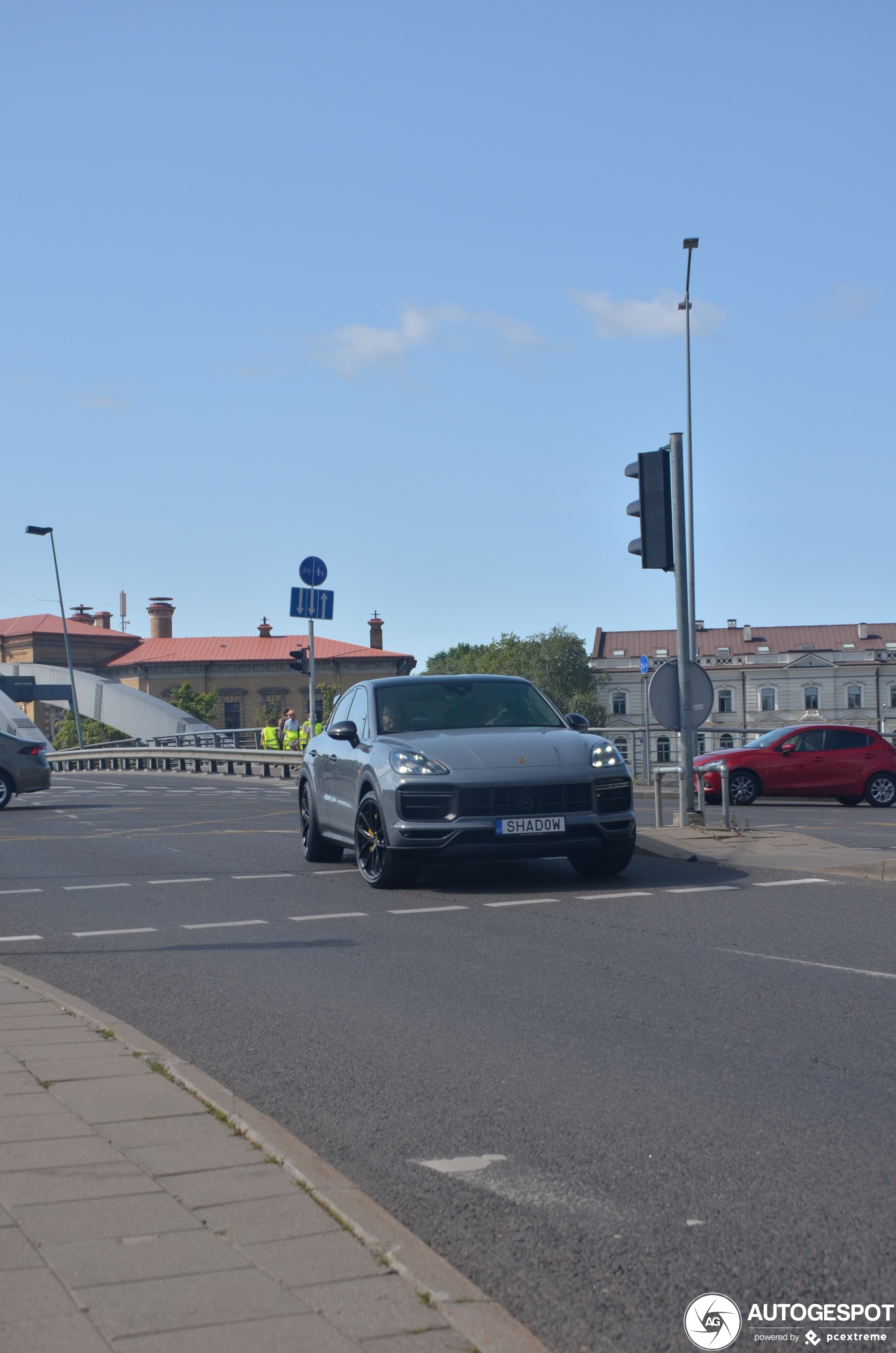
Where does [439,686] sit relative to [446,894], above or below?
above

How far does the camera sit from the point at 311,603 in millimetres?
27250

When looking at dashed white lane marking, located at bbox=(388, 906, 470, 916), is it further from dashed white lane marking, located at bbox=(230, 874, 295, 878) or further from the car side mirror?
dashed white lane marking, located at bbox=(230, 874, 295, 878)

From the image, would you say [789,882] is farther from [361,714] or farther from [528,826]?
[361,714]

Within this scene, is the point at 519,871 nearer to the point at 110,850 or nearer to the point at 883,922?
the point at 883,922

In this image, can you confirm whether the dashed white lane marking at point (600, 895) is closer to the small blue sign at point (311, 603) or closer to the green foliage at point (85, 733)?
the small blue sign at point (311, 603)

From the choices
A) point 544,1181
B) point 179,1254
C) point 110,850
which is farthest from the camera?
point 110,850

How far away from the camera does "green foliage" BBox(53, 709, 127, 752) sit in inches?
3014

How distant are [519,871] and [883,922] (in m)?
4.12

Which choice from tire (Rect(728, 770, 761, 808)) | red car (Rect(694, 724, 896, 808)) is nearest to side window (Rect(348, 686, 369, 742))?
red car (Rect(694, 724, 896, 808))

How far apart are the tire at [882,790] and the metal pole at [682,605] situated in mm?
10790

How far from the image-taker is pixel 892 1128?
430 cm

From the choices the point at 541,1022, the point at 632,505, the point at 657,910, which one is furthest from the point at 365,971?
the point at 632,505

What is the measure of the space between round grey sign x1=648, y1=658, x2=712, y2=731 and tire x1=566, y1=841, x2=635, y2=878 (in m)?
2.32

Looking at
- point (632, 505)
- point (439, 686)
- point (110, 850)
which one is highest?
point (632, 505)
